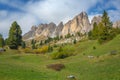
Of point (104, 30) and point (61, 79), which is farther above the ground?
point (104, 30)

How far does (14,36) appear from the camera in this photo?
115812 mm

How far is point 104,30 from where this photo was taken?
92.0 metres

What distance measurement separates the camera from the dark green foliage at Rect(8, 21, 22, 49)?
11431 cm

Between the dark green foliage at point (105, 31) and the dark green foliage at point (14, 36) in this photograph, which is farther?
the dark green foliage at point (14, 36)

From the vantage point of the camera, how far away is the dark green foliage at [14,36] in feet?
375

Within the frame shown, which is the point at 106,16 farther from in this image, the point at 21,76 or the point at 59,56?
the point at 21,76

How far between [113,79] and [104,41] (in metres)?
56.4

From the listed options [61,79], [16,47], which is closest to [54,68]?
[61,79]

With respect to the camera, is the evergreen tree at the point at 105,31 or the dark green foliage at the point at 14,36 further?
the dark green foliage at the point at 14,36

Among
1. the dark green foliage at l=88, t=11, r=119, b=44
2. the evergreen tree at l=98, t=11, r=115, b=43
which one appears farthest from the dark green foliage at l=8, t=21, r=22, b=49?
the evergreen tree at l=98, t=11, r=115, b=43

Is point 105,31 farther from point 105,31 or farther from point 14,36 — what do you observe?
point 14,36

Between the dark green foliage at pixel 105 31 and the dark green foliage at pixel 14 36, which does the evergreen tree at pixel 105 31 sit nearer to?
the dark green foliage at pixel 105 31

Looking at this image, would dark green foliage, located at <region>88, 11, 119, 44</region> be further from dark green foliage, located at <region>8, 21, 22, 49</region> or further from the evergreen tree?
dark green foliage, located at <region>8, 21, 22, 49</region>

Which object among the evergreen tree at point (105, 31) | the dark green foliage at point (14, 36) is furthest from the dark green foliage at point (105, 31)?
the dark green foliage at point (14, 36)
